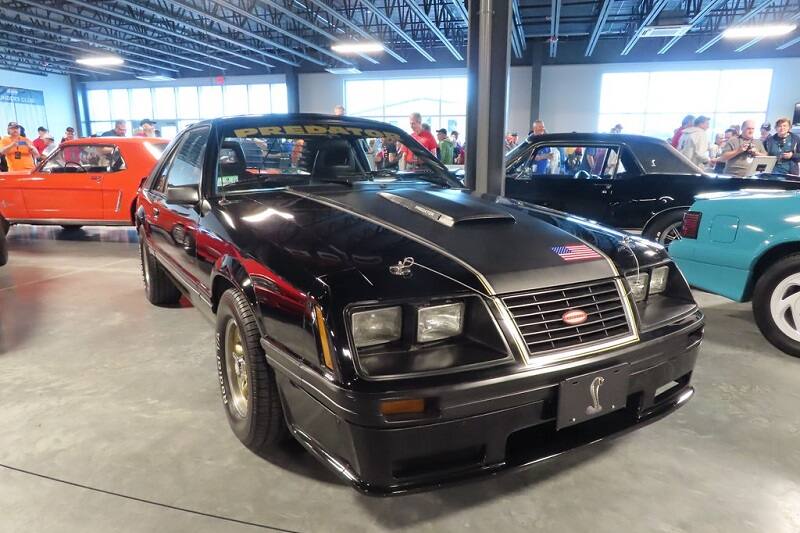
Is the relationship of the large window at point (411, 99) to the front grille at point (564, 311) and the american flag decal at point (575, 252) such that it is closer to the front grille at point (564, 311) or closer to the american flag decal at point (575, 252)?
the american flag decal at point (575, 252)

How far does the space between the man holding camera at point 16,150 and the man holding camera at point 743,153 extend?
34.3ft

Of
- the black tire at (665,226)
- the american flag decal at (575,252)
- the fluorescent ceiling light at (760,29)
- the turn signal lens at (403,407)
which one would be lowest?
the black tire at (665,226)

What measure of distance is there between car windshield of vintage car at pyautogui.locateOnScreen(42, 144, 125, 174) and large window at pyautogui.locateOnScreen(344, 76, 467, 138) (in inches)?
557

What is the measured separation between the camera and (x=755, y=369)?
3000 millimetres

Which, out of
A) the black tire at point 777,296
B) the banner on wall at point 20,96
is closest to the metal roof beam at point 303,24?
the black tire at point 777,296

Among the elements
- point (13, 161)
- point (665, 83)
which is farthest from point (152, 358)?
point (665, 83)

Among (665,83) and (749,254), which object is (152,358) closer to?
(749,254)

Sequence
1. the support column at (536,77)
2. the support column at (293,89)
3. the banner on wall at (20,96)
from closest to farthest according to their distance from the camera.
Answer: the support column at (536,77), the support column at (293,89), the banner on wall at (20,96)

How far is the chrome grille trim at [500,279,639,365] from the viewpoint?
63.5 inches

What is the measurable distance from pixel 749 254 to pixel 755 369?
721mm

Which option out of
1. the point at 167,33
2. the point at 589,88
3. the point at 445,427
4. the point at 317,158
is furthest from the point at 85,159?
the point at 589,88

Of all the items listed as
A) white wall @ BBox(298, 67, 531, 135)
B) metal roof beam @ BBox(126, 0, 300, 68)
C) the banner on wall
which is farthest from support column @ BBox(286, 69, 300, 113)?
the banner on wall

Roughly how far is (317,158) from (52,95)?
26962mm

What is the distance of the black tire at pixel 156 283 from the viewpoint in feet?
13.1
